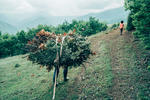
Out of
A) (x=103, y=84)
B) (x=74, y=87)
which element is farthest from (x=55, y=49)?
(x=103, y=84)

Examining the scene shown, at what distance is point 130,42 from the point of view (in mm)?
19312

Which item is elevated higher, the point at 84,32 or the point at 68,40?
the point at 84,32

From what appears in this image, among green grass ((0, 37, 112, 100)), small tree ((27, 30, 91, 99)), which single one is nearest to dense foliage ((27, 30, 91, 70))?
small tree ((27, 30, 91, 99))

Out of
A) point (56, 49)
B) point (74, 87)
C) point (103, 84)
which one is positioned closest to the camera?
point (56, 49)

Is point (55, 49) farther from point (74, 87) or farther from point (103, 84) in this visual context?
point (103, 84)

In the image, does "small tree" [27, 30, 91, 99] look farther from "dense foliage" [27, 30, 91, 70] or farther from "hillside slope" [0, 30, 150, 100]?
"hillside slope" [0, 30, 150, 100]

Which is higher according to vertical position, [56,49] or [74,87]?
[56,49]

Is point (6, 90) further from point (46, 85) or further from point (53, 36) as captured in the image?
point (53, 36)

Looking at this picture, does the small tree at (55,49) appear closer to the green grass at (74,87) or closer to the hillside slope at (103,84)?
the hillside slope at (103,84)

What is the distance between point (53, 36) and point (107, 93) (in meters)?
6.26

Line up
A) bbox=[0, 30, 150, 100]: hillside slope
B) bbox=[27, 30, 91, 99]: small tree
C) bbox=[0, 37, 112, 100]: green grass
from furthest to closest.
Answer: bbox=[0, 37, 112, 100]: green grass < bbox=[0, 30, 150, 100]: hillside slope < bbox=[27, 30, 91, 99]: small tree

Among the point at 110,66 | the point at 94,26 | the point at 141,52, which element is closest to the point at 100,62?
the point at 110,66

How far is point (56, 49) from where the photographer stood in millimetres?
8852

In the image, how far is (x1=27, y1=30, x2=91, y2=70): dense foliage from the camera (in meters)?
8.84
